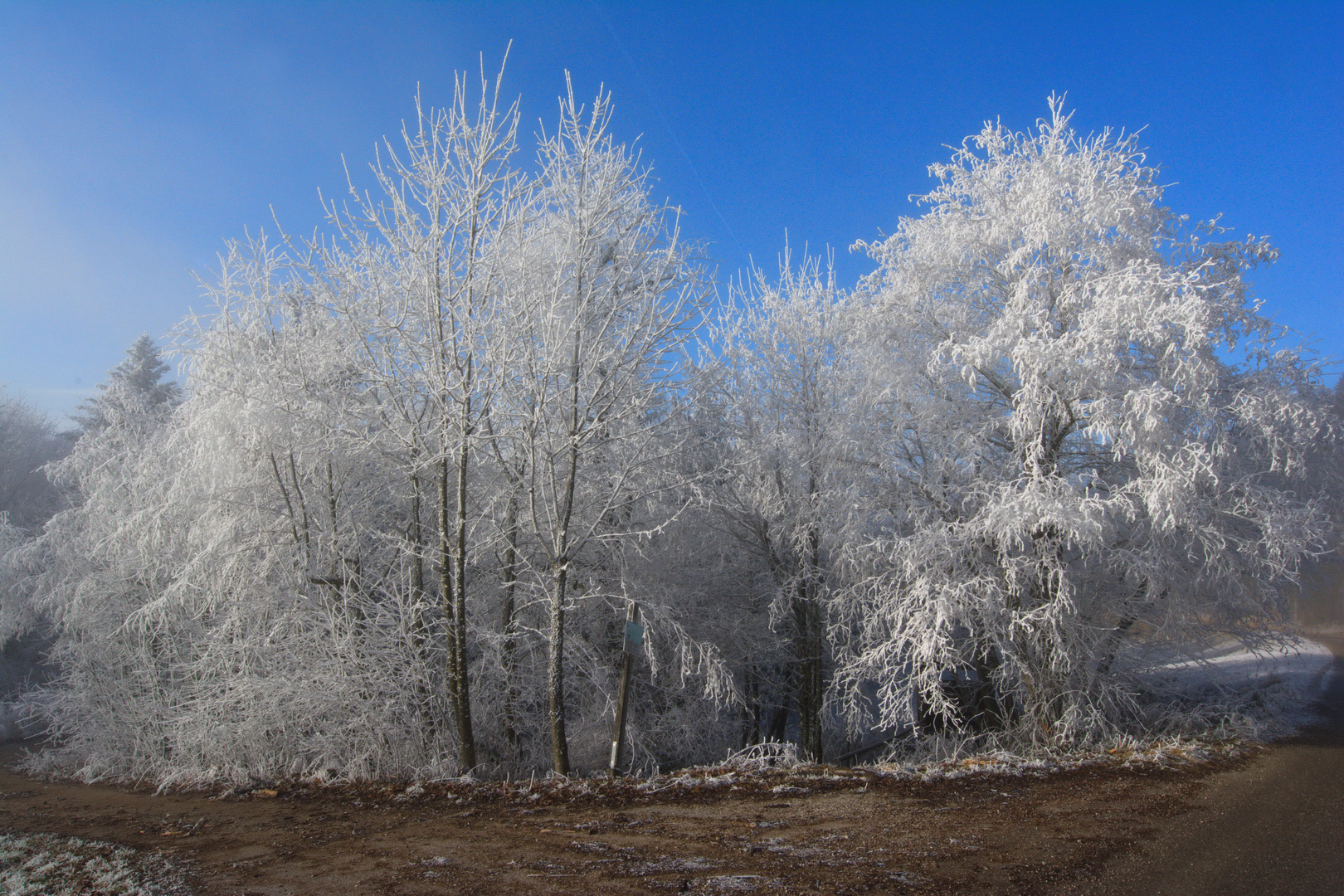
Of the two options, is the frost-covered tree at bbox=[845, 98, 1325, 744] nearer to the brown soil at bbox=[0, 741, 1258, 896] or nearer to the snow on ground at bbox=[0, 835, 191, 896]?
the brown soil at bbox=[0, 741, 1258, 896]

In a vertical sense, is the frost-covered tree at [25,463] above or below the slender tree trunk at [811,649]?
above

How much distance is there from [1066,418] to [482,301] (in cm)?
719

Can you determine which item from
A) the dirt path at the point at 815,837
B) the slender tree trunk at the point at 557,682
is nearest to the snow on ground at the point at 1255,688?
the dirt path at the point at 815,837

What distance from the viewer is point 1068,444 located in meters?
9.50

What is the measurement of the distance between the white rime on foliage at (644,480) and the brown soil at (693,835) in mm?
1671

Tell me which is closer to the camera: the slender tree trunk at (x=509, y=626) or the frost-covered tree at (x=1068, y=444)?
the frost-covered tree at (x=1068, y=444)

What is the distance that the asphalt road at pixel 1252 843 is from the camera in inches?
149

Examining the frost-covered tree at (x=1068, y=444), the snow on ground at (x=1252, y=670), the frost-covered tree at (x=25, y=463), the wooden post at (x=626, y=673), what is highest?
the frost-covered tree at (x=25, y=463)

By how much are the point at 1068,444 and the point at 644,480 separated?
20.0 ft

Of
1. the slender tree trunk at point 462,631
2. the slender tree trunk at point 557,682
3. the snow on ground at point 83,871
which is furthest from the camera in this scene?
the slender tree trunk at point 462,631

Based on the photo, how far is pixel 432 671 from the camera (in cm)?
841

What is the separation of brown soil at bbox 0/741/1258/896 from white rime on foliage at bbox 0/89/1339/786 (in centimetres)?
167

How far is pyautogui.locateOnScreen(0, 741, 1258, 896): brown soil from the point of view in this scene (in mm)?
4043

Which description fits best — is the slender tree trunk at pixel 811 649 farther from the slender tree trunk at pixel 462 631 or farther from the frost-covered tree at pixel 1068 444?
the slender tree trunk at pixel 462 631
